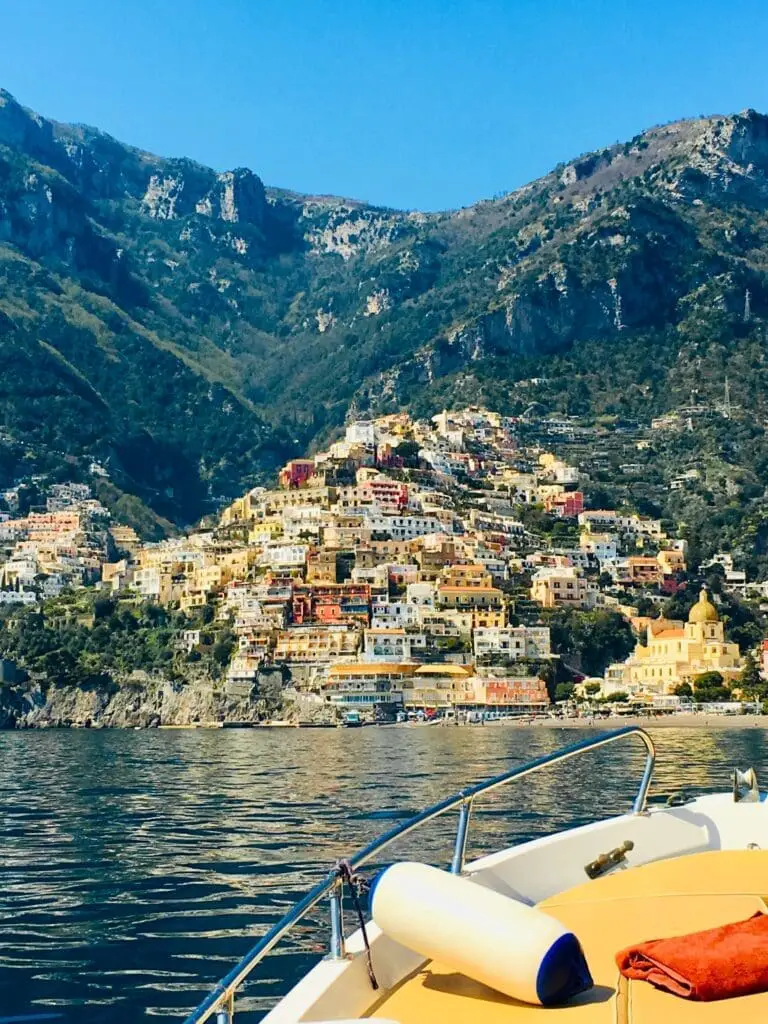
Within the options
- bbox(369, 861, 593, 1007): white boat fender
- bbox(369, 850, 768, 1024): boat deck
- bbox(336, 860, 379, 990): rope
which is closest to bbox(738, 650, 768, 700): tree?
bbox(369, 850, 768, 1024): boat deck

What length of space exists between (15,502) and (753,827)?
163 metres

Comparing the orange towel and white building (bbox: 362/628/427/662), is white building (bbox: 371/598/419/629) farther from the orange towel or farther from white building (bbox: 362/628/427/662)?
the orange towel

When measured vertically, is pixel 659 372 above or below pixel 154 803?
above

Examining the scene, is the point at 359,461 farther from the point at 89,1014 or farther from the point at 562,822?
the point at 89,1014

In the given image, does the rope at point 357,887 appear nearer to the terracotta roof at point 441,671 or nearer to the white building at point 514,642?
the terracotta roof at point 441,671

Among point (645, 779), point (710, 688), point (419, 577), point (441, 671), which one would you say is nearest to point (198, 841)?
point (645, 779)

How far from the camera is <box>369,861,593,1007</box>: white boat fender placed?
516cm

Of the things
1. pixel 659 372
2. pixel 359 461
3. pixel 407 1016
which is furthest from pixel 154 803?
pixel 659 372

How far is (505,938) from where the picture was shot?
5.18 meters

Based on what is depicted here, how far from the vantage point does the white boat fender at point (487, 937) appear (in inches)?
203

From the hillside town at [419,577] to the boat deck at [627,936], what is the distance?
291ft

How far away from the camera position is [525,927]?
517 cm

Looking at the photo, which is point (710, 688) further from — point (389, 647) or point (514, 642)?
point (389, 647)

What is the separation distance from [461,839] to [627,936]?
1.03 metres
